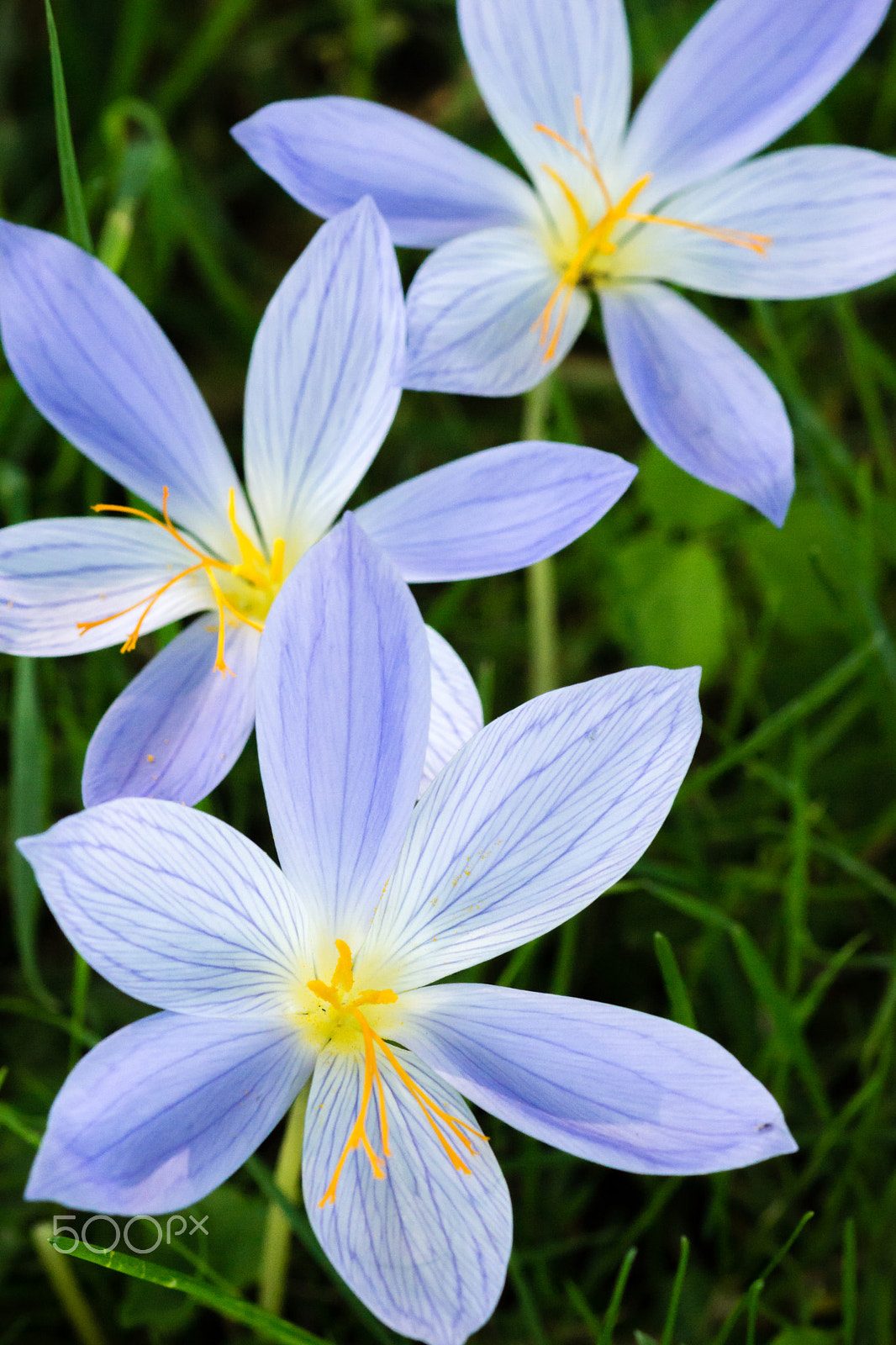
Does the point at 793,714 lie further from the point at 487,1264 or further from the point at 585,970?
the point at 487,1264

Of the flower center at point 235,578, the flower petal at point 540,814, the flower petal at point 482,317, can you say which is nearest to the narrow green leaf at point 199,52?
the flower petal at point 482,317

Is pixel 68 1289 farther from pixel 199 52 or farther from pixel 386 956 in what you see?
pixel 199 52

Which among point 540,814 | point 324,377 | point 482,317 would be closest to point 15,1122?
point 540,814

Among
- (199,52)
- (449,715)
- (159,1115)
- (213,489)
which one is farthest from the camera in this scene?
(199,52)

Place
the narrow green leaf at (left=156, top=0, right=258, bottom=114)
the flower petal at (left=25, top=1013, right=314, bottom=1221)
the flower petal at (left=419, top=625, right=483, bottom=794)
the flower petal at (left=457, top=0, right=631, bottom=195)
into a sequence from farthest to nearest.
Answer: the narrow green leaf at (left=156, top=0, right=258, bottom=114) < the flower petal at (left=457, top=0, right=631, bottom=195) < the flower petal at (left=419, top=625, right=483, bottom=794) < the flower petal at (left=25, top=1013, right=314, bottom=1221)

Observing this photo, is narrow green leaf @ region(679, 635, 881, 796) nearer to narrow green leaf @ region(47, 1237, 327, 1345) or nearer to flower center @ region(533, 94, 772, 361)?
flower center @ region(533, 94, 772, 361)

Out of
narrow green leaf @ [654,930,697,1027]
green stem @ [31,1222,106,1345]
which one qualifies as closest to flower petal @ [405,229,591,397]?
narrow green leaf @ [654,930,697,1027]

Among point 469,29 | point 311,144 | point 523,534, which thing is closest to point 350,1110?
point 523,534
